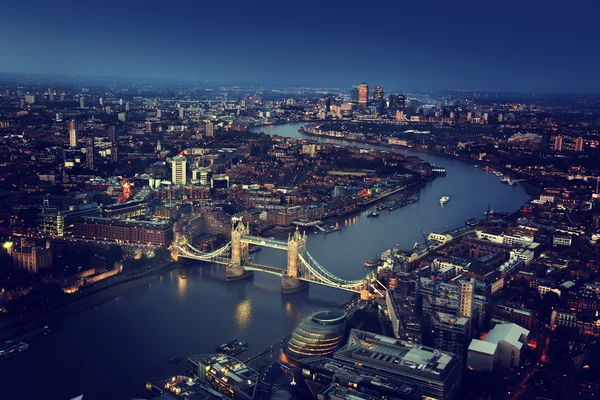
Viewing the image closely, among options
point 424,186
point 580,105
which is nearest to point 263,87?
point 580,105

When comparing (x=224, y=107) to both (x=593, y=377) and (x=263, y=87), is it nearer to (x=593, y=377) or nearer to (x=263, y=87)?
(x=263, y=87)

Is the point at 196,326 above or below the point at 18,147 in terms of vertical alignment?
below

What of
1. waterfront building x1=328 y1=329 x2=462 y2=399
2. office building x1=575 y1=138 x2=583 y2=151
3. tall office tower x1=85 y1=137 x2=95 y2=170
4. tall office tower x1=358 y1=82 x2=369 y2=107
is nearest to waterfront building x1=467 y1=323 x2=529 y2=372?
waterfront building x1=328 y1=329 x2=462 y2=399

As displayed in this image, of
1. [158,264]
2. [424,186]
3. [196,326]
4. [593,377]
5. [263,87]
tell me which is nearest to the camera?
[593,377]

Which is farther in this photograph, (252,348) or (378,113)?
(378,113)

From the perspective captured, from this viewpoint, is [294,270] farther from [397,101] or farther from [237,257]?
[397,101]

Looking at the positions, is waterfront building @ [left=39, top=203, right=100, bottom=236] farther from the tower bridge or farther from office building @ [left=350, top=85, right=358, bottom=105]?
office building @ [left=350, top=85, right=358, bottom=105]
